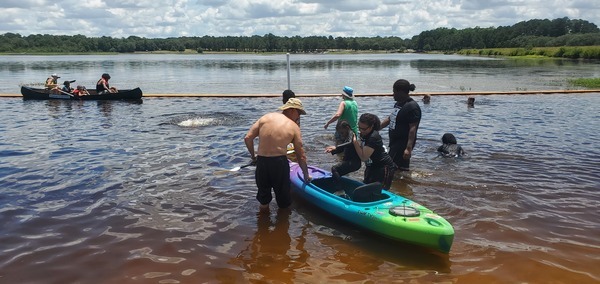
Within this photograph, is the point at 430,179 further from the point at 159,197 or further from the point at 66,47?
the point at 66,47

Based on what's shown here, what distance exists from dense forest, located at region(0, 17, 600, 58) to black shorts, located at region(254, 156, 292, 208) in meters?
127

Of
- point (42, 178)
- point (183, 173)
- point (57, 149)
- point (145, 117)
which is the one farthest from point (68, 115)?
point (183, 173)

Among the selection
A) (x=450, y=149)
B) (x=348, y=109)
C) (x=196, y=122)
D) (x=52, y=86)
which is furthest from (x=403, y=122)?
(x=52, y=86)

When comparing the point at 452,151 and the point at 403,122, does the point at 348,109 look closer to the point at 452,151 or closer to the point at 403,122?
the point at 403,122

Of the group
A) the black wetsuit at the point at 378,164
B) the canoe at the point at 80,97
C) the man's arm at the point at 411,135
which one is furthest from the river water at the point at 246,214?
the canoe at the point at 80,97

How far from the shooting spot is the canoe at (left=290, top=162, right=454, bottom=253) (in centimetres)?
580

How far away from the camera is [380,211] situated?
641 centimetres

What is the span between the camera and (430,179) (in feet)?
31.2

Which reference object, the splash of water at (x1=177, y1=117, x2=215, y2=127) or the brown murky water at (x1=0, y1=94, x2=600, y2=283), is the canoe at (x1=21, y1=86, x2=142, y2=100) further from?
the brown murky water at (x1=0, y1=94, x2=600, y2=283)

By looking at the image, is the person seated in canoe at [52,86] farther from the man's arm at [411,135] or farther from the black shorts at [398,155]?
the man's arm at [411,135]

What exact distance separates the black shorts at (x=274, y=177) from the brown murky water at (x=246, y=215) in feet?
1.43

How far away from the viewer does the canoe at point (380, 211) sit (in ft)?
19.0

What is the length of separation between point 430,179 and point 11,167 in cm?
963

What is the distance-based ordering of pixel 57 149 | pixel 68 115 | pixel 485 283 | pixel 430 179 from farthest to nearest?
pixel 68 115
pixel 57 149
pixel 430 179
pixel 485 283
